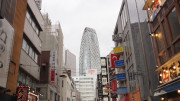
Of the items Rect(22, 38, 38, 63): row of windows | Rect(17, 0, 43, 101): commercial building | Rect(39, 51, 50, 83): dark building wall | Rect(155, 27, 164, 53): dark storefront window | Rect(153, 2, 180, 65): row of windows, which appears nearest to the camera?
Rect(153, 2, 180, 65): row of windows

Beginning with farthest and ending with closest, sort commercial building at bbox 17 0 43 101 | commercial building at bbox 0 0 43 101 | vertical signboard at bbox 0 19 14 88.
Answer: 1. commercial building at bbox 17 0 43 101
2. commercial building at bbox 0 0 43 101
3. vertical signboard at bbox 0 19 14 88

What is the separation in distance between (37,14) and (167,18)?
21895 millimetres

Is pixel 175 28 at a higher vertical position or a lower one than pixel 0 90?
higher

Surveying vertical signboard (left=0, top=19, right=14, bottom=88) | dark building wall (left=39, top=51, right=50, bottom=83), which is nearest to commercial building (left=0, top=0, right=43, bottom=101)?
vertical signboard (left=0, top=19, right=14, bottom=88)

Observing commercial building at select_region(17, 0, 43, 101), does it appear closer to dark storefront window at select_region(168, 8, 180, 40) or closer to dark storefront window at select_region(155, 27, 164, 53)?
dark storefront window at select_region(155, 27, 164, 53)

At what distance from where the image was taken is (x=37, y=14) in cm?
3055

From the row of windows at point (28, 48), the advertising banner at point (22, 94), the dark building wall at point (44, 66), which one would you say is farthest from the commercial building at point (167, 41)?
the dark building wall at point (44, 66)

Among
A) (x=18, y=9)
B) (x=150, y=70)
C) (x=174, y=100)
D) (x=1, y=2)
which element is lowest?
(x=174, y=100)

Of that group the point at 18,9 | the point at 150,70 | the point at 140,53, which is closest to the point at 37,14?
the point at 18,9

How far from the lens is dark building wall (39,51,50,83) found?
120ft

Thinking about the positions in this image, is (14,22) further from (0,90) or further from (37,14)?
(37,14)

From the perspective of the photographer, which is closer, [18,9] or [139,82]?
[18,9]

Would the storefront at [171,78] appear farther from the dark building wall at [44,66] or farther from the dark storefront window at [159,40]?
the dark building wall at [44,66]

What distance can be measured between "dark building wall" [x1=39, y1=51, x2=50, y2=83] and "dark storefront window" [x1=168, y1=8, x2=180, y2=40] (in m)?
27.6
